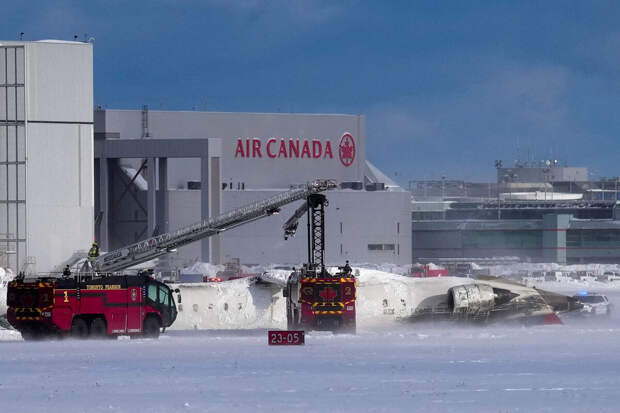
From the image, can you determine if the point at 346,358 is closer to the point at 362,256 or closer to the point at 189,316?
the point at 189,316

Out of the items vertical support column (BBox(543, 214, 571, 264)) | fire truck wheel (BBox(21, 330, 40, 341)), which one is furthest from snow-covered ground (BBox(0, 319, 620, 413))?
vertical support column (BBox(543, 214, 571, 264))

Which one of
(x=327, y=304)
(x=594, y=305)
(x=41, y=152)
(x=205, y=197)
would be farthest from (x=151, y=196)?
(x=327, y=304)

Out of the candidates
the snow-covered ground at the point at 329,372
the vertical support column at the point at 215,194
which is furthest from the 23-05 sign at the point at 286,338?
the vertical support column at the point at 215,194

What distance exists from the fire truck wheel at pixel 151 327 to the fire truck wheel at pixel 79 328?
2.62 meters

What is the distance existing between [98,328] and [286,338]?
862cm

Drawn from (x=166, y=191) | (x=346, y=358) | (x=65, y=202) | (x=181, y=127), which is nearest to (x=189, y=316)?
(x=346, y=358)

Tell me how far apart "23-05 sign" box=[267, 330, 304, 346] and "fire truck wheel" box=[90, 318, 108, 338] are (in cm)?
787

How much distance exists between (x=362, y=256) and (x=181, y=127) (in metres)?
23.7

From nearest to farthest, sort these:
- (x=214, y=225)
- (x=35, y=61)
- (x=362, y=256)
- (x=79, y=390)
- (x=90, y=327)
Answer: (x=79, y=390) → (x=90, y=327) → (x=214, y=225) → (x=35, y=61) → (x=362, y=256)

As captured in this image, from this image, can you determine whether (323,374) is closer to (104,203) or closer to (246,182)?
(104,203)

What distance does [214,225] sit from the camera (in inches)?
2682

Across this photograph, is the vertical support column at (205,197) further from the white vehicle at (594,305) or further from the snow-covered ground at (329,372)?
the snow-covered ground at (329,372)

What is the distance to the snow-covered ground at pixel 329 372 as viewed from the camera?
97.1ft

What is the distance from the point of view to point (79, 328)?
5169 cm
